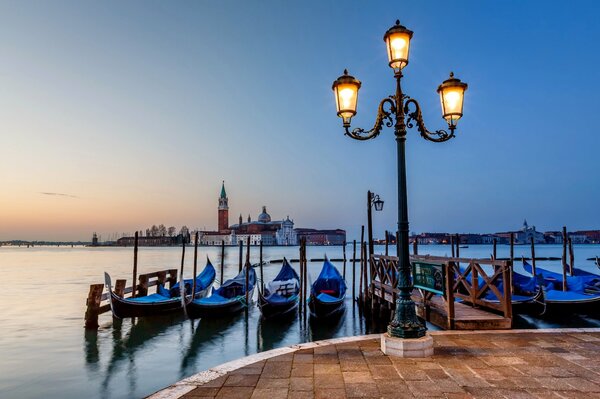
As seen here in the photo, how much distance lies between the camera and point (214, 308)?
11.8 meters

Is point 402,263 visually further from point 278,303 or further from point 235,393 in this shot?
point 278,303

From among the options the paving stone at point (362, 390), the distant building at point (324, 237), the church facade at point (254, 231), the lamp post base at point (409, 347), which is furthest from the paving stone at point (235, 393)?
the distant building at point (324, 237)

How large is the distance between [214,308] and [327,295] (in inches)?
133

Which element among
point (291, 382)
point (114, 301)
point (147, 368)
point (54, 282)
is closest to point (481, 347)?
point (291, 382)

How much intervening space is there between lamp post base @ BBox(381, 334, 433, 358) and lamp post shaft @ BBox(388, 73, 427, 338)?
0.09m

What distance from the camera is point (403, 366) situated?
394cm

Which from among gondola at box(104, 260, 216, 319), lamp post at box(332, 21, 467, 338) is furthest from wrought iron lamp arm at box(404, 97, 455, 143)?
gondola at box(104, 260, 216, 319)

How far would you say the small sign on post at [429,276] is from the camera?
19.1 feet

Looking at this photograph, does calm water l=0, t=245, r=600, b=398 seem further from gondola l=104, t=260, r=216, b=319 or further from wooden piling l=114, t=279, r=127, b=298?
wooden piling l=114, t=279, r=127, b=298

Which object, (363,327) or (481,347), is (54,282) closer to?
(363,327)

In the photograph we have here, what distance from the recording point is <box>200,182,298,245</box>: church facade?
454 ft

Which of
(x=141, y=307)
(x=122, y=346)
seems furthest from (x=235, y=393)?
(x=141, y=307)

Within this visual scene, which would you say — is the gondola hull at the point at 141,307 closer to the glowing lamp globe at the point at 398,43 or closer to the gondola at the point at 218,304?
the gondola at the point at 218,304

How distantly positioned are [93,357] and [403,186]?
7429mm
